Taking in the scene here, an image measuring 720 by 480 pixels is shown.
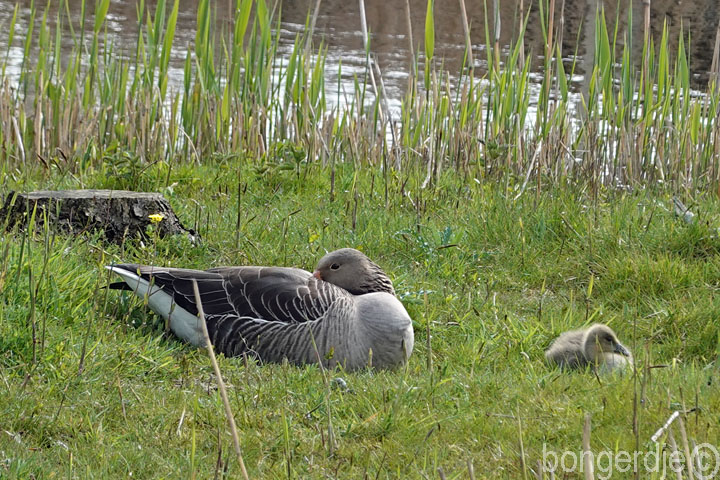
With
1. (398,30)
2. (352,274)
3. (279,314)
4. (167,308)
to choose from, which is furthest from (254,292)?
(398,30)

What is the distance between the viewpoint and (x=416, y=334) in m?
5.02

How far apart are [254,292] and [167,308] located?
47 centimetres

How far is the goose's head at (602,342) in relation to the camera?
171 inches

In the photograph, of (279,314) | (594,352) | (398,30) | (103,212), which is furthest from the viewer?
(398,30)


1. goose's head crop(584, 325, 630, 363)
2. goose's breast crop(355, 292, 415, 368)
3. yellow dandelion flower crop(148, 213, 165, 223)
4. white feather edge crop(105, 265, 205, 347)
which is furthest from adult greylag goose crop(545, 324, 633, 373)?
yellow dandelion flower crop(148, 213, 165, 223)

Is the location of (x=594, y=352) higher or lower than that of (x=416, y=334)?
higher

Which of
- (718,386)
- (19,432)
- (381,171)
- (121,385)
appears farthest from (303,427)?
(381,171)

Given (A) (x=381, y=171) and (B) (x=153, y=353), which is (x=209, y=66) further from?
(B) (x=153, y=353)

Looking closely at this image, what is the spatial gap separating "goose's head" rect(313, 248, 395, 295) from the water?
837cm

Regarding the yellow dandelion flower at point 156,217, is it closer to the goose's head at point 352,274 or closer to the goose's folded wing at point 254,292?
the goose's folded wing at point 254,292

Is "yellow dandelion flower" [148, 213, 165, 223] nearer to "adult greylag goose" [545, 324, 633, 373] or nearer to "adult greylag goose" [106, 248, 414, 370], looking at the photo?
"adult greylag goose" [106, 248, 414, 370]

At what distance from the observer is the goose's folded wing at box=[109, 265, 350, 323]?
4594mm

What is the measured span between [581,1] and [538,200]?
16.8 meters

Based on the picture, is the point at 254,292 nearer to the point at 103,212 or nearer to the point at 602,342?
the point at 103,212
